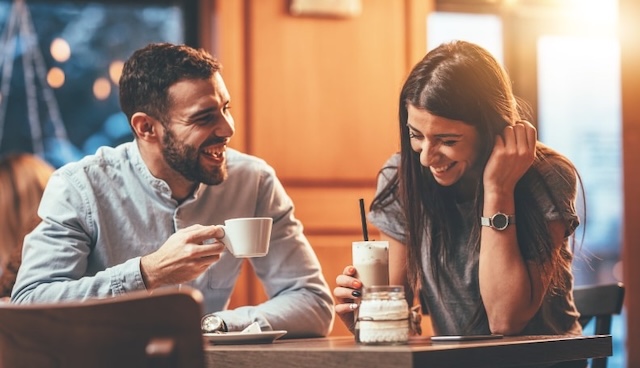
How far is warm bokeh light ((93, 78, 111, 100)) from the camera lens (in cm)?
461

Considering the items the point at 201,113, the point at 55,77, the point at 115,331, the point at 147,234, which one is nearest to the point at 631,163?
the point at 201,113

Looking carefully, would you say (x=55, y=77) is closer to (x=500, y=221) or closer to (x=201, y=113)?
(x=201, y=113)

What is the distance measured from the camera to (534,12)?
4.97 meters

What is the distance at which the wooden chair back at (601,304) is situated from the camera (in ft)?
7.72

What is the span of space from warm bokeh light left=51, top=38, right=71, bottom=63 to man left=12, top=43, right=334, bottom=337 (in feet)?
6.98

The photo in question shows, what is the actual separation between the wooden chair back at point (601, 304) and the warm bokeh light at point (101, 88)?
2818mm

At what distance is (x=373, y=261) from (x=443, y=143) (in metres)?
0.42

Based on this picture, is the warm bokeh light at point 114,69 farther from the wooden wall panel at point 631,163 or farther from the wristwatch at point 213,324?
the wristwatch at point 213,324

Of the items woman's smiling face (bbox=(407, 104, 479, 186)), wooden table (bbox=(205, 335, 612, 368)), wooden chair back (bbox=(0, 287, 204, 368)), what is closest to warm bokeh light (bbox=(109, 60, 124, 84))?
woman's smiling face (bbox=(407, 104, 479, 186))

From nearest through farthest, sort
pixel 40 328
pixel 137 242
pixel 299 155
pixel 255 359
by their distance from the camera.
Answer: pixel 40 328
pixel 255 359
pixel 137 242
pixel 299 155

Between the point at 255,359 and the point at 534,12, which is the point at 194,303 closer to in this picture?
the point at 255,359

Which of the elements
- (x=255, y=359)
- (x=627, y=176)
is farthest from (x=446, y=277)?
(x=627, y=176)

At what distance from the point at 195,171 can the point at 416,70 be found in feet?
2.01

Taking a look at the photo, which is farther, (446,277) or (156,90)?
(156,90)
